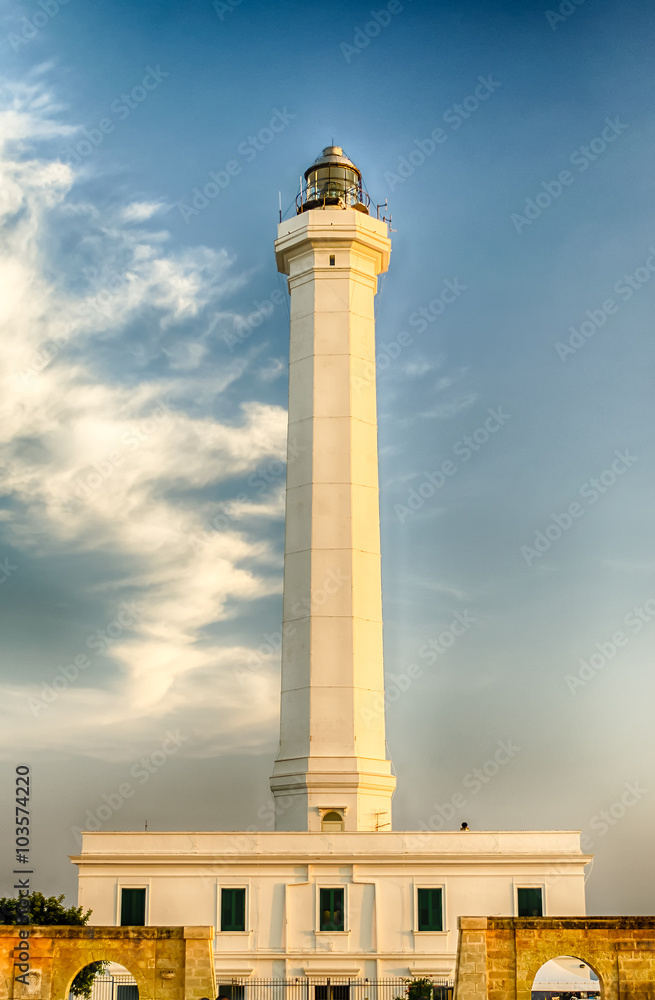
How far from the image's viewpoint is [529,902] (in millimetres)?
32875

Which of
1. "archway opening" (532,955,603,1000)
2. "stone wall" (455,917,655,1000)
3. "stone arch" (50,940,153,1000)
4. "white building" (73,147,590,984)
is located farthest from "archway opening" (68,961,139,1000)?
"archway opening" (532,955,603,1000)

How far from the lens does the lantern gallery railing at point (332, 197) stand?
43.4m

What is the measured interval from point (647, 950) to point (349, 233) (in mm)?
26407

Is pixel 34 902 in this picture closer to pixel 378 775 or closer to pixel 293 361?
pixel 378 775

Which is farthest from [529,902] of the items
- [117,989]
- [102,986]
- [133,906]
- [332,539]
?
[332,539]

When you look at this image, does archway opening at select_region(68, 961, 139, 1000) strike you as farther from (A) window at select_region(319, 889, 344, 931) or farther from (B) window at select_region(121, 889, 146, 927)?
(A) window at select_region(319, 889, 344, 931)

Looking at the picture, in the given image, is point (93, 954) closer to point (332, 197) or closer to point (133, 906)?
point (133, 906)

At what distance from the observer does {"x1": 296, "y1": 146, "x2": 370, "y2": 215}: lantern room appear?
43594mm

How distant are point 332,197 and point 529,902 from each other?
26074 mm

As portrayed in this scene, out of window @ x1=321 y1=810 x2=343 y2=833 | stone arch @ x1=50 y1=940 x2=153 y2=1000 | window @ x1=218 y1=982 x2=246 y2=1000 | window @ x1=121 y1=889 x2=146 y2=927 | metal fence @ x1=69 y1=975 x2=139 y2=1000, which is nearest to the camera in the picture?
stone arch @ x1=50 y1=940 x2=153 y2=1000

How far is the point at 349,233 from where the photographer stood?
40.9m

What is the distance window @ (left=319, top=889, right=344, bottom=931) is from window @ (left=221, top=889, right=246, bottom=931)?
7.40ft

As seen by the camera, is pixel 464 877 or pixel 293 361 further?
pixel 293 361

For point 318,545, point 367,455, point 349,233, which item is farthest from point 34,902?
point 349,233
